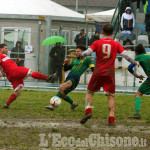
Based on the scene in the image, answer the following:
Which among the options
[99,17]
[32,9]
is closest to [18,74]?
[99,17]

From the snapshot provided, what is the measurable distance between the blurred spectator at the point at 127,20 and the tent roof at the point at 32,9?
6.20 meters

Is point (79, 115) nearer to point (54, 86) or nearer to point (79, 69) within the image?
point (79, 69)

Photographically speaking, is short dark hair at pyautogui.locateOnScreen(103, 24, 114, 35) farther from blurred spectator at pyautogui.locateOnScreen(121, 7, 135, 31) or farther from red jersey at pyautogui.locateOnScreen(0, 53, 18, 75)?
blurred spectator at pyautogui.locateOnScreen(121, 7, 135, 31)

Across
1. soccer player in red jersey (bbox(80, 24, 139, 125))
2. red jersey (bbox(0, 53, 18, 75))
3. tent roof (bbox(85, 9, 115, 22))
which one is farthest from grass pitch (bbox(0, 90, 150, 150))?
tent roof (bbox(85, 9, 115, 22))

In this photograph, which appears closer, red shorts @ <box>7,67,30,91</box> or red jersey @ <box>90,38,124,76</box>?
red jersey @ <box>90,38,124,76</box>

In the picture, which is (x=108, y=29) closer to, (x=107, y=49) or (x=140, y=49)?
(x=107, y=49)

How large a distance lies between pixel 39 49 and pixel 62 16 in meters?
3.27

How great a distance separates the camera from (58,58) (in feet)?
81.0

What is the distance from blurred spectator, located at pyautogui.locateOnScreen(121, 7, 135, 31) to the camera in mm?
23750

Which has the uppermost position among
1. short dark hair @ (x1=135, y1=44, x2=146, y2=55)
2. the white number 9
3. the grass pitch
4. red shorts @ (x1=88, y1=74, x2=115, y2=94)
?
the white number 9

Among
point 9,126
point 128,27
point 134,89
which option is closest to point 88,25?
point 128,27

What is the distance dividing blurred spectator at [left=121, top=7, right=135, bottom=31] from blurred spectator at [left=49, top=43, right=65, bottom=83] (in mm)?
3160

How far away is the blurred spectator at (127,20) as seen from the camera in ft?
77.9

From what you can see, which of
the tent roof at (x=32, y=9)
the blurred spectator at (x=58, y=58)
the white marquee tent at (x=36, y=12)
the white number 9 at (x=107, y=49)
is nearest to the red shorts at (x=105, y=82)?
the white number 9 at (x=107, y=49)
